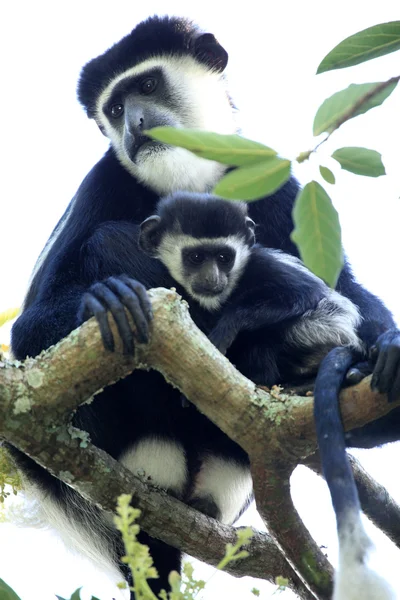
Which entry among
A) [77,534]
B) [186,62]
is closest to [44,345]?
[77,534]

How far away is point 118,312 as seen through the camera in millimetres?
1786

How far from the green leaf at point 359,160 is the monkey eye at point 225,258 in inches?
59.5

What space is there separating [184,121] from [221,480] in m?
1.30

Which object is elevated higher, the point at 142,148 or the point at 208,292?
the point at 142,148

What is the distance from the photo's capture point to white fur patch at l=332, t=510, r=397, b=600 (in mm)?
1130

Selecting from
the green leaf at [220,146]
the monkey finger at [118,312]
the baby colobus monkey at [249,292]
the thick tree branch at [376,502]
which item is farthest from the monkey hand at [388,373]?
the green leaf at [220,146]

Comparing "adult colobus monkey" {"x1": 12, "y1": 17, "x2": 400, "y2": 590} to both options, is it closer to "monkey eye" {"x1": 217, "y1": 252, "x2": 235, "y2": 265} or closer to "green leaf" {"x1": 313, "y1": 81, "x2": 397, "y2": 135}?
"monkey eye" {"x1": 217, "y1": 252, "x2": 235, "y2": 265}

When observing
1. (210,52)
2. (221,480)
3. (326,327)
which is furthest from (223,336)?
(210,52)

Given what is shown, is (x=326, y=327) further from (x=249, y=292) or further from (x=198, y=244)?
(x=198, y=244)

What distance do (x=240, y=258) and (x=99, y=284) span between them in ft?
2.37

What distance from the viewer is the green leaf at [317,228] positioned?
1029 millimetres

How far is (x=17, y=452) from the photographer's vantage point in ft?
7.90

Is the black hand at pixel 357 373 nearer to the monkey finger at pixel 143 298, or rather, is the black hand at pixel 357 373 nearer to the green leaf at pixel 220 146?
the monkey finger at pixel 143 298

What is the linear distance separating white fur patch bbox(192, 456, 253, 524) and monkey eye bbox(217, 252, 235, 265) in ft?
1.98
